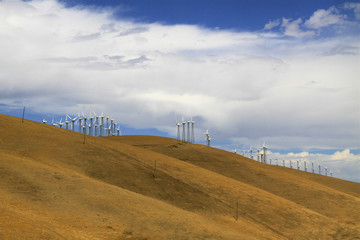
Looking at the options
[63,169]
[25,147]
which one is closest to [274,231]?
[63,169]

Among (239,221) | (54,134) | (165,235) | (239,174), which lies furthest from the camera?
(239,174)

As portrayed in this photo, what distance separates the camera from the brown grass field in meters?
30.4

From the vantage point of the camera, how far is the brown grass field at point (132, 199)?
99.6 ft

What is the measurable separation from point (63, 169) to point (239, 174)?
38852 millimetres

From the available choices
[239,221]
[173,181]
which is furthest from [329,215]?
[173,181]

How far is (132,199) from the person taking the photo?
37.2m

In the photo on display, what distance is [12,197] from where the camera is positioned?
3172cm

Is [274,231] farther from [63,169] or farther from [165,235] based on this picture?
[63,169]

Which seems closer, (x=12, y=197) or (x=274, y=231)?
(x=12, y=197)

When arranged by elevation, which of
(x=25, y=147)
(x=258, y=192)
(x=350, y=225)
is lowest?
(x=350, y=225)

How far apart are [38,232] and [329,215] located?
140 feet

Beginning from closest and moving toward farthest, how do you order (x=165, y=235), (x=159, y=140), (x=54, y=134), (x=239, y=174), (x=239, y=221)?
(x=165, y=235) < (x=239, y=221) < (x=54, y=134) < (x=239, y=174) < (x=159, y=140)

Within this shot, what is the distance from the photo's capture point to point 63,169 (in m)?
42.5

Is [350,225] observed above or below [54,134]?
below
